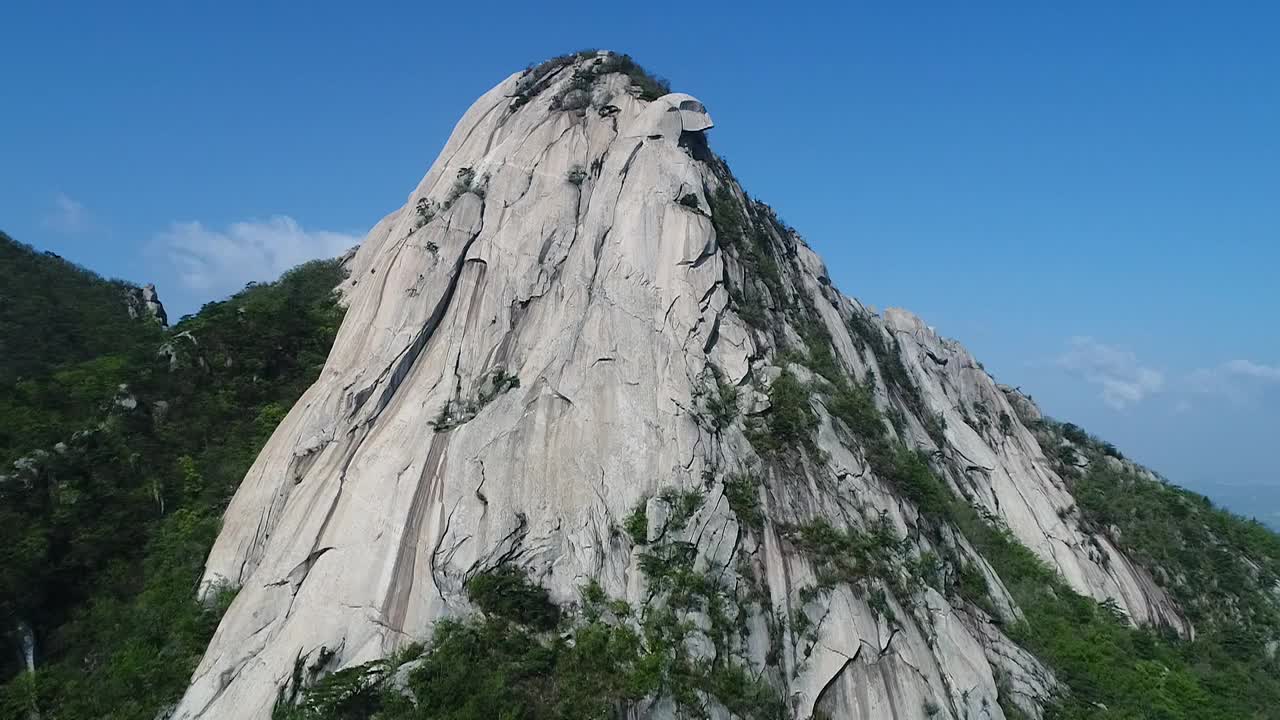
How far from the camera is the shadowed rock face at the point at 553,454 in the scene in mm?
20484

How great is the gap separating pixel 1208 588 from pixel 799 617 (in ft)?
99.1

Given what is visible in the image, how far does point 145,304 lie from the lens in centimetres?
4962

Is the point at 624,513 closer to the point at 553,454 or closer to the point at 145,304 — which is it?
the point at 553,454

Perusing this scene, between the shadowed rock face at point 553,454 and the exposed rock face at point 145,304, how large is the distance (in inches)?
→ 926

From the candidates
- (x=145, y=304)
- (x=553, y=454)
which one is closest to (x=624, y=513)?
(x=553, y=454)

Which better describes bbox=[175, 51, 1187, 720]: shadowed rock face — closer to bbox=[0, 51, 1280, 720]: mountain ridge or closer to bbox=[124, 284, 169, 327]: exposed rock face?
bbox=[0, 51, 1280, 720]: mountain ridge

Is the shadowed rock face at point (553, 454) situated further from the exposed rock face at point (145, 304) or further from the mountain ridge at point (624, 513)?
the exposed rock face at point (145, 304)

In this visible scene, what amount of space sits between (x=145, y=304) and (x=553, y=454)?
39963 mm

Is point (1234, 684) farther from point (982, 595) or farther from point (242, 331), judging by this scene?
point (242, 331)

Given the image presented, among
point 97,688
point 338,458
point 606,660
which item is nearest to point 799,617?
point 606,660

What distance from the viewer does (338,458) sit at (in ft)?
77.5

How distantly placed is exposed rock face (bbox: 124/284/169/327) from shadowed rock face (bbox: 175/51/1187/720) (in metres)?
23.5

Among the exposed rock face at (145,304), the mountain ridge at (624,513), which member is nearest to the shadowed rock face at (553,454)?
the mountain ridge at (624,513)

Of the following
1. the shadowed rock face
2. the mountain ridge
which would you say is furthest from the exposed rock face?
the shadowed rock face
